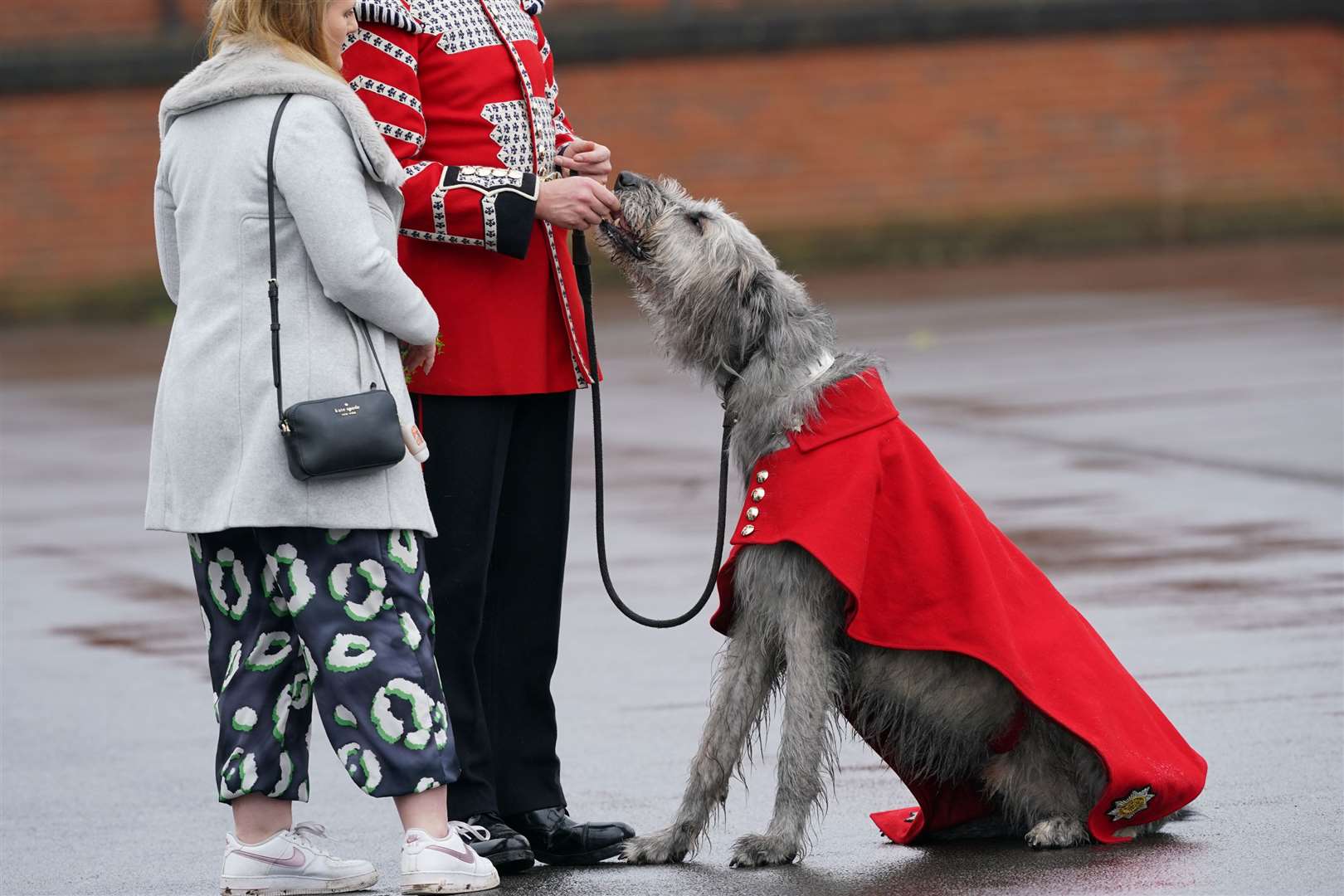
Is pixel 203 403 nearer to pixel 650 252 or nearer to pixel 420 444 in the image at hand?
pixel 420 444

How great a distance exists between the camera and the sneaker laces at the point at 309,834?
15.1 feet

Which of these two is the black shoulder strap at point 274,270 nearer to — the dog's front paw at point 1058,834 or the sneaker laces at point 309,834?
the sneaker laces at point 309,834

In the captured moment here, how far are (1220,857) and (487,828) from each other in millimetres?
1702

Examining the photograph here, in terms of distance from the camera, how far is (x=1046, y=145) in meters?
20.3

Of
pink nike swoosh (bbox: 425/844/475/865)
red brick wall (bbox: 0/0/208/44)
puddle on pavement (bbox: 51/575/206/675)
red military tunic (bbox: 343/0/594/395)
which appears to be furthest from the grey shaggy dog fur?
red brick wall (bbox: 0/0/208/44)

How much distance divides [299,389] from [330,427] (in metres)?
0.13

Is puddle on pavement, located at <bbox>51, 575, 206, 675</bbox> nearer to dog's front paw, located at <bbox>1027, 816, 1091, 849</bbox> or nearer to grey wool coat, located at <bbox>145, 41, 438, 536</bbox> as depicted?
grey wool coat, located at <bbox>145, 41, 438, 536</bbox>

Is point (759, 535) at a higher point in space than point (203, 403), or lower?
lower

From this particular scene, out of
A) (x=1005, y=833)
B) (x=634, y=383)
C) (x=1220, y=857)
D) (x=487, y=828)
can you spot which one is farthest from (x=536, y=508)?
(x=634, y=383)

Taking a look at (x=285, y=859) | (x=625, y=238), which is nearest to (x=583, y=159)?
(x=625, y=238)

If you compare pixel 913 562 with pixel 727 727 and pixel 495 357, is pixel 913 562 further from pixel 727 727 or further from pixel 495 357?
pixel 495 357

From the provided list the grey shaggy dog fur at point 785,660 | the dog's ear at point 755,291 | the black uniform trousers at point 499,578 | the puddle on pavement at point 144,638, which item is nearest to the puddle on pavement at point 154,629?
the puddle on pavement at point 144,638

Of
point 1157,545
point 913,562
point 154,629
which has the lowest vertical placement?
point 154,629

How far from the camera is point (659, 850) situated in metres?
4.81
